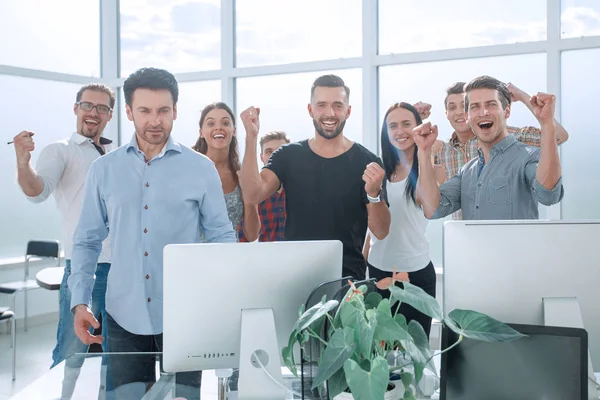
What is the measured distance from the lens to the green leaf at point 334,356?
1.01 meters

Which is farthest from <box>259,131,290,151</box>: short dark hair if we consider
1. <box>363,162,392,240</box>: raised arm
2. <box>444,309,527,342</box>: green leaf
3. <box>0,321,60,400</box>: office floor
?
<box>444,309,527,342</box>: green leaf

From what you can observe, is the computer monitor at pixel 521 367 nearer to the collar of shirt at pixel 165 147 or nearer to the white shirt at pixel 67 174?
the collar of shirt at pixel 165 147

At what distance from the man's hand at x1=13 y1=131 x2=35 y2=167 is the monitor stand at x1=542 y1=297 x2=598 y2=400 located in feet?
7.76

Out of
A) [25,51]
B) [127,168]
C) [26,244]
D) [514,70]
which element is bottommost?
[26,244]

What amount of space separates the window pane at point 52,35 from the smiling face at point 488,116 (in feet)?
12.9

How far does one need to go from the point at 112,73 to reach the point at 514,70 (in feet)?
11.5

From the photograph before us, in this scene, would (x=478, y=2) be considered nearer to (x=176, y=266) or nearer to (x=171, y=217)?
(x=171, y=217)

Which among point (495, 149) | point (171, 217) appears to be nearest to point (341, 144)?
point (495, 149)

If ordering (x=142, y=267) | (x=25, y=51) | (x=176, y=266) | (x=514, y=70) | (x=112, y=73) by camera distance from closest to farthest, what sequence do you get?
(x=176, y=266)
(x=142, y=267)
(x=514, y=70)
(x=25, y=51)
(x=112, y=73)

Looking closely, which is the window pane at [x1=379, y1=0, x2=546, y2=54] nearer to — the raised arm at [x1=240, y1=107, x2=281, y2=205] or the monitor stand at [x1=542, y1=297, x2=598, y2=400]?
the raised arm at [x1=240, y1=107, x2=281, y2=205]

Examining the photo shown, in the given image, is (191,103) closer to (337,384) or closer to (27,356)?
(27,356)

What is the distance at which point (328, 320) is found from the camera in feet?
4.00

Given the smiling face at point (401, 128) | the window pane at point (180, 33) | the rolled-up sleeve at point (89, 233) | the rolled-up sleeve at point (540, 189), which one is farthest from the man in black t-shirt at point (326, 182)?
the window pane at point (180, 33)

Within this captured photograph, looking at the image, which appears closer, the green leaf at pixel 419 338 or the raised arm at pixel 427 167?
the green leaf at pixel 419 338
